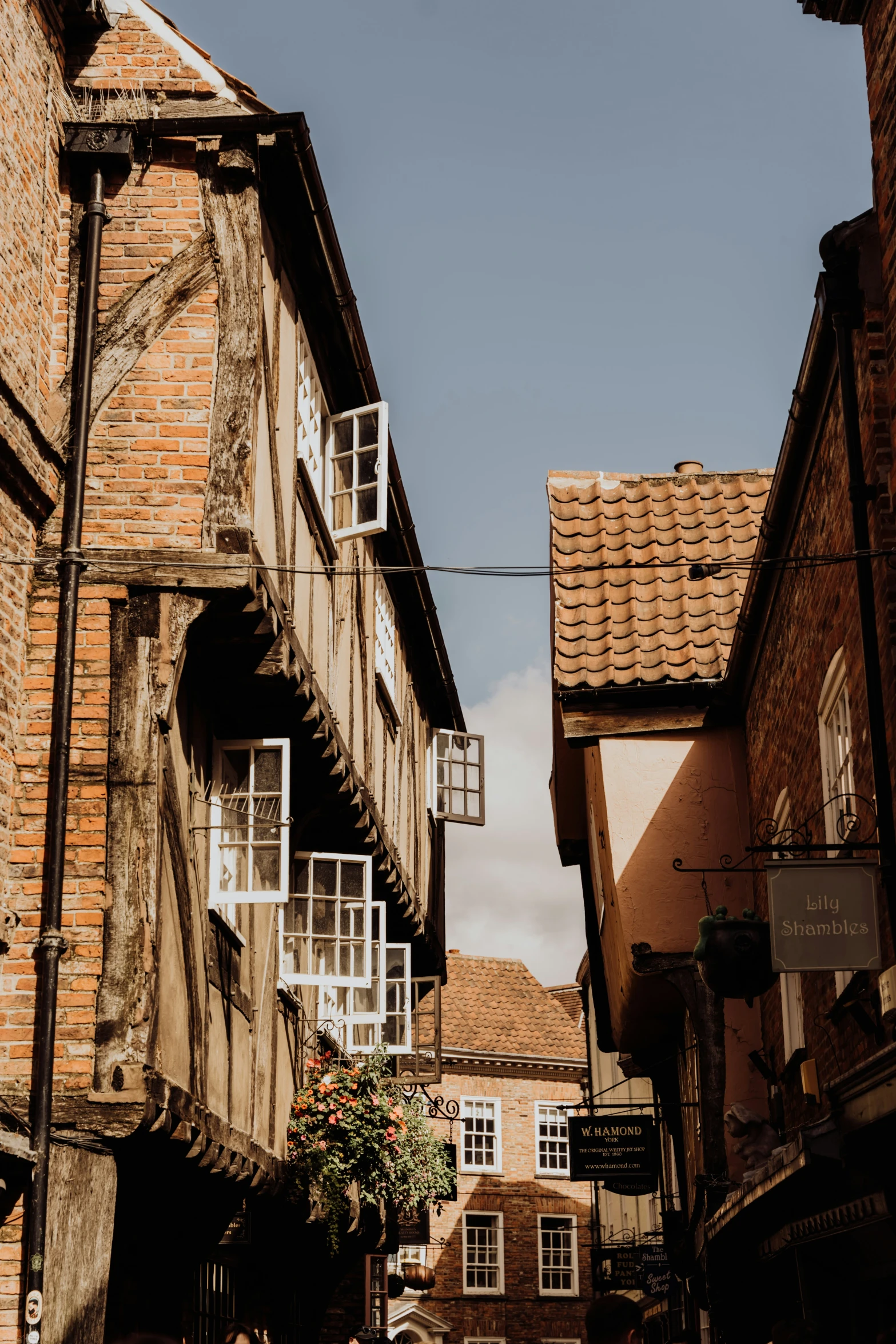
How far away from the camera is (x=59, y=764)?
26.6 ft

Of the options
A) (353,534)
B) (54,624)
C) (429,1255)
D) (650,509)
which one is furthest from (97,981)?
(429,1255)

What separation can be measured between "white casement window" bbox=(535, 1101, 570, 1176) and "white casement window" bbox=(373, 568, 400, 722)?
24390 mm

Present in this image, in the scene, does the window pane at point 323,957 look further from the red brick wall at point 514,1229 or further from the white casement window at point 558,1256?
the white casement window at point 558,1256

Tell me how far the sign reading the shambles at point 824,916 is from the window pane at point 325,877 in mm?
5787

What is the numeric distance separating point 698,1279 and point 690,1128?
3.56 meters

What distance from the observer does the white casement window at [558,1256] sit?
120 ft

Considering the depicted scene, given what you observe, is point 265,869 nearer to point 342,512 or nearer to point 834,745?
point 834,745

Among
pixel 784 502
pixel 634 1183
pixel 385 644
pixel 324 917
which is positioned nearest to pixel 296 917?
pixel 324 917

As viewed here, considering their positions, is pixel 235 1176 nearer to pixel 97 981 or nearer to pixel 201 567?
pixel 97 981

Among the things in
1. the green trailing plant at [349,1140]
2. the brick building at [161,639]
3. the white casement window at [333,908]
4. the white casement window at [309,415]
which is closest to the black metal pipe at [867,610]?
the brick building at [161,639]

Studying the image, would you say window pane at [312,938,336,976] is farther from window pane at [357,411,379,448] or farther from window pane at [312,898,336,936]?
window pane at [357,411,379,448]

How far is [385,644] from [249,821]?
5894mm

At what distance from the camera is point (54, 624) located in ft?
28.0

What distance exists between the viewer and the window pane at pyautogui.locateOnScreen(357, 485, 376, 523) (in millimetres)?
11961
